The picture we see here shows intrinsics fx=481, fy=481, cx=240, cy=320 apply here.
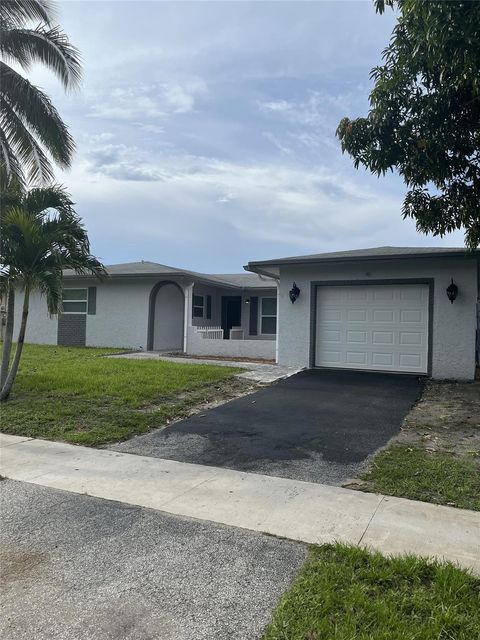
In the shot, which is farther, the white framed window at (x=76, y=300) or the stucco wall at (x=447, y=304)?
the white framed window at (x=76, y=300)

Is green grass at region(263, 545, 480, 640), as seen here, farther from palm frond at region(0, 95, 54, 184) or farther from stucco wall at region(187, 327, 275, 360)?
palm frond at region(0, 95, 54, 184)

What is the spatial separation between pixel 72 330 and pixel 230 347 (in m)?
7.19

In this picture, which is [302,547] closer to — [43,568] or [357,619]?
[357,619]

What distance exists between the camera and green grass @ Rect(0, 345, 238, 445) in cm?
701

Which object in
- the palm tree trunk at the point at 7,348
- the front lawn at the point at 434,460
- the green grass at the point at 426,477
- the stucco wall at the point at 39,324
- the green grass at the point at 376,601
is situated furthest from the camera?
the stucco wall at the point at 39,324

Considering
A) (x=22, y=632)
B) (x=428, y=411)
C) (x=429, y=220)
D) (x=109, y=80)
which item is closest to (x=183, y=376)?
(x=428, y=411)

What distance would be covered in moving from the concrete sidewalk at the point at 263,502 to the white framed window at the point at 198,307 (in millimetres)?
14508

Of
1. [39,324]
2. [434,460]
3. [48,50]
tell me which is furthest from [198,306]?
[434,460]

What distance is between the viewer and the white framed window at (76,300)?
63.2 ft

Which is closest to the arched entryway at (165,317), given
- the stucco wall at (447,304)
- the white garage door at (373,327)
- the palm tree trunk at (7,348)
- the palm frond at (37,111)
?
the palm frond at (37,111)

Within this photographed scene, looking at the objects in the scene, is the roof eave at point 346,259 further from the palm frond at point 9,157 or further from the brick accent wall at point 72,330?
the brick accent wall at point 72,330

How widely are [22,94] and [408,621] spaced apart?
A: 50.7 ft

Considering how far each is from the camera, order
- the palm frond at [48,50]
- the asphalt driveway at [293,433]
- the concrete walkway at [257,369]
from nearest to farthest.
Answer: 1. the asphalt driveway at [293,433]
2. the concrete walkway at [257,369]
3. the palm frond at [48,50]

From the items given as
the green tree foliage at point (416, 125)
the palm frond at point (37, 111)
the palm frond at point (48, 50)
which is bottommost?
the green tree foliage at point (416, 125)
